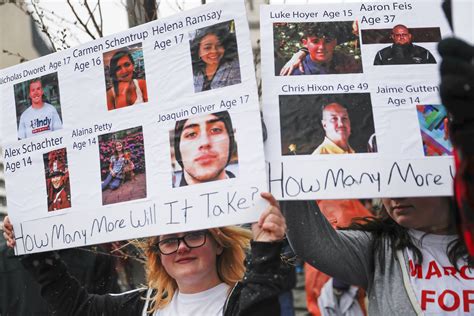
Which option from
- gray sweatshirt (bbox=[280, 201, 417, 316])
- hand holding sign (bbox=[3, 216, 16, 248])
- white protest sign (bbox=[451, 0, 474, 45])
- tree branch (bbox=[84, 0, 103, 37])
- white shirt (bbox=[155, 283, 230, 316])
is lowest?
white shirt (bbox=[155, 283, 230, 316])

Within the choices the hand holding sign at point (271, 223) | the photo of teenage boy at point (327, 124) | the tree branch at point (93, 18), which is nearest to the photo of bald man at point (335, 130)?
the photo of teenage boy at point (327, 124)

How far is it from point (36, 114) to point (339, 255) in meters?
1.38

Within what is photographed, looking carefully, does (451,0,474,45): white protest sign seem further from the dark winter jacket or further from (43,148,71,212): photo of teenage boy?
(43,148,71,212): photo of teenage boy

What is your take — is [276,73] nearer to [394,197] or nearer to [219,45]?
[219,45]

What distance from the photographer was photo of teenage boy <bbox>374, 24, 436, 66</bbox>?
2.86m

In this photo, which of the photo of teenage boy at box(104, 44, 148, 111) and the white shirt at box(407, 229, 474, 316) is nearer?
the white shirt at box(407, 229, 474, 316)

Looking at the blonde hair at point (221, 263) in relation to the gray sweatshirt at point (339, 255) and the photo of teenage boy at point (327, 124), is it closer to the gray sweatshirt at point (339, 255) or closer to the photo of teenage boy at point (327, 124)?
the gray sweatshirt at point (339, 255)

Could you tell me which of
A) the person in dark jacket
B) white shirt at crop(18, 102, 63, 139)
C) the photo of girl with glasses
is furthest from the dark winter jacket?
the person in dark jacket

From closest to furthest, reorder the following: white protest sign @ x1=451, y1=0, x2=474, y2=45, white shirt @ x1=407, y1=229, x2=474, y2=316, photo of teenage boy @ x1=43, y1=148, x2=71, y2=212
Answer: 1. white protest sign @ x1=451, y1=0, x2=474, y2=45
2. white shirt @ x1=407, y1=229, x2=474, y2=316
3. photo of teenage boy @ x1=43, y1=148, x2=71, y2=212

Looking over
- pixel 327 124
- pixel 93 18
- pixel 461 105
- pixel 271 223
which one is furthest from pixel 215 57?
pixel 461 105

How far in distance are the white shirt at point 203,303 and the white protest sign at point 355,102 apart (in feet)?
1.50

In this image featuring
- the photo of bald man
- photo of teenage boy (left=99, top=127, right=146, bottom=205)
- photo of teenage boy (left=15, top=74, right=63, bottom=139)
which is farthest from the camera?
photo of teenage boy (left=15, top=74, right=63, bottom=139)

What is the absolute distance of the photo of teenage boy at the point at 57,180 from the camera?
3146mm

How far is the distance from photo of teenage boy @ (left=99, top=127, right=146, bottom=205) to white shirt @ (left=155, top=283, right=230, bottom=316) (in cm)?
42
